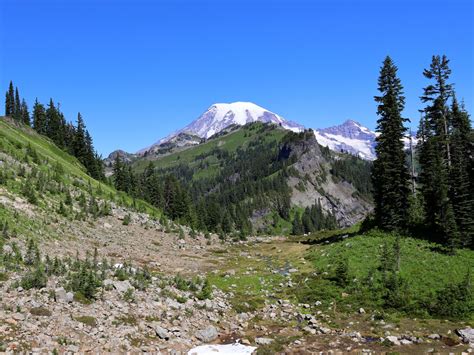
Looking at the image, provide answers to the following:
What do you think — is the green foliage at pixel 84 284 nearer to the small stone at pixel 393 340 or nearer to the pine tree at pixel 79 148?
the small stone at pixel 393 340

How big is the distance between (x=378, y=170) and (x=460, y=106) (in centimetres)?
1856

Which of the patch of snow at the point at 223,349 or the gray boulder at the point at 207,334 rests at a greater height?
the gray boulder at the point at 207,334

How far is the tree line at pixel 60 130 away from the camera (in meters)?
117

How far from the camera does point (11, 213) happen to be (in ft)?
110

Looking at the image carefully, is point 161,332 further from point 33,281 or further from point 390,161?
point 390,161

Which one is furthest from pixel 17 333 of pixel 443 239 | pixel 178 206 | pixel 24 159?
pixel 178 206

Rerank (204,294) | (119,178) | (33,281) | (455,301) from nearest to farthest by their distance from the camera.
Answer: (33,281) < (455,301) < (204,294) < (119,178)

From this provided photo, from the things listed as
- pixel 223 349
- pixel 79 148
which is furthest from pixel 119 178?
pixel 223 349

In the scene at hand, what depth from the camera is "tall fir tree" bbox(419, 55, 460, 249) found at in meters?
37.4

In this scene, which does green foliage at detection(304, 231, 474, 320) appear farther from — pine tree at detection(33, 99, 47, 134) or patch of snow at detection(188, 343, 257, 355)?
pine tree at detection(33, 99, 47, 134)

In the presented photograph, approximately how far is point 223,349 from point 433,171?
36.8m

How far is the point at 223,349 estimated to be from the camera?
21.0 m

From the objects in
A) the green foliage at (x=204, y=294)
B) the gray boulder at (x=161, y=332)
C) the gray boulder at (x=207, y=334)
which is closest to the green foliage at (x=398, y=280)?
the green foliage at (x=204, y=294)

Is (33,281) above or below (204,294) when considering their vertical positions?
above
